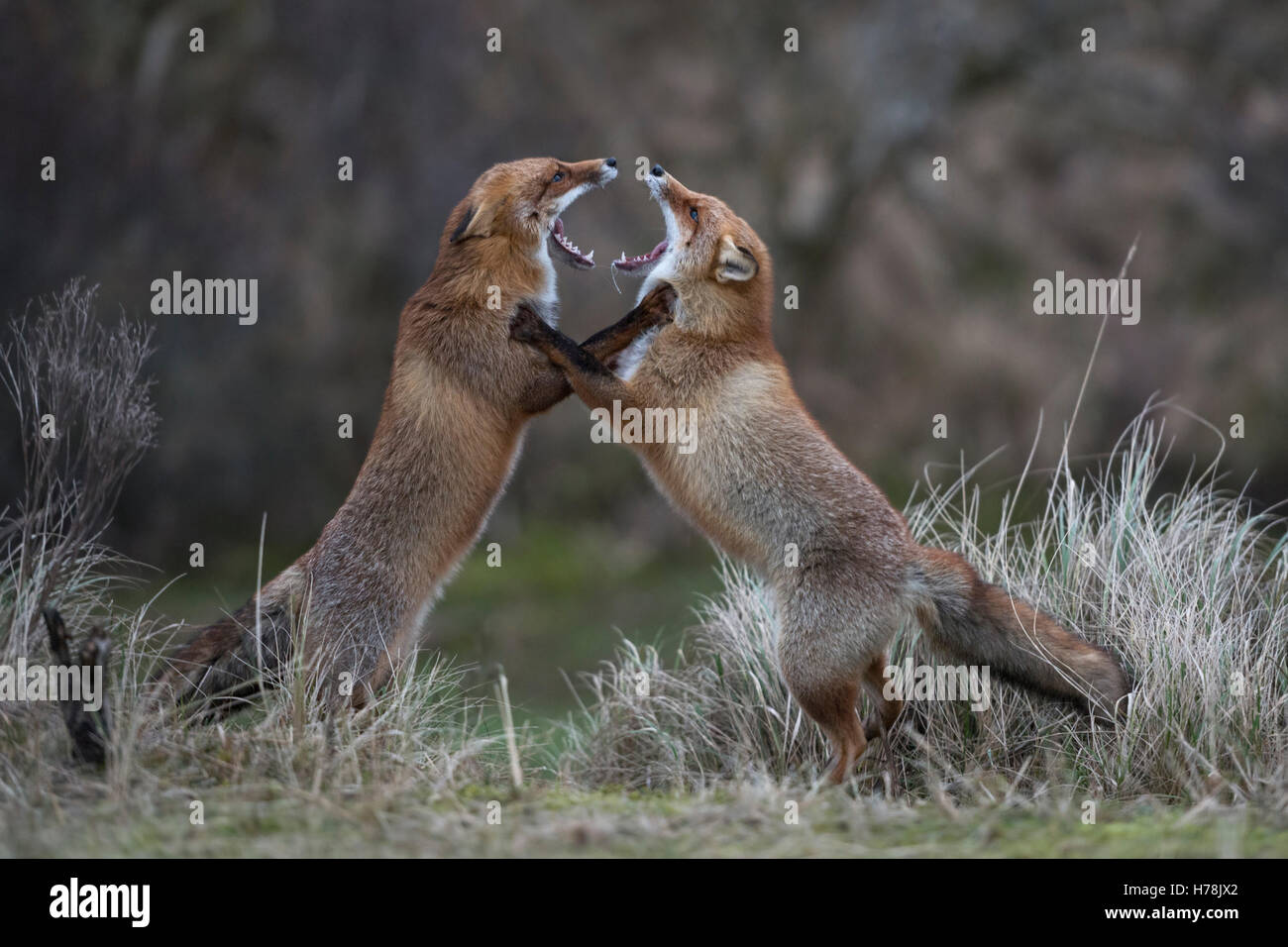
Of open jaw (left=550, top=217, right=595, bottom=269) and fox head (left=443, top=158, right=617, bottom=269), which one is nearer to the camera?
fox head (left=443, top=158, right=617, bottom=269)

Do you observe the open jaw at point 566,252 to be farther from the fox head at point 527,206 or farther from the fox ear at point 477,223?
the fox ear at point 477,223

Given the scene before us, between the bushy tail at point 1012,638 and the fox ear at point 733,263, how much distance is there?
2141 millimetres

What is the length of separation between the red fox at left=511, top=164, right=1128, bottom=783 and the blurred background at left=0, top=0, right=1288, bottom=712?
8.20 m

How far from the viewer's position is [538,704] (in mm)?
13805

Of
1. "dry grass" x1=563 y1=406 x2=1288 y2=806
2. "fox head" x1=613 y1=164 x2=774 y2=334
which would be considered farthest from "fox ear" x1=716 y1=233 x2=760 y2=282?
"dry grass" x1=563 y1=406 x2=1288 y2=806

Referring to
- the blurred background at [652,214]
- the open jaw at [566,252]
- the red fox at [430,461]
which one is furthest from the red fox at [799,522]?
the blurred background at [652,214]

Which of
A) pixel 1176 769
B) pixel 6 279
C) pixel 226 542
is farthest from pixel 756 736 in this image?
pixel 6 279

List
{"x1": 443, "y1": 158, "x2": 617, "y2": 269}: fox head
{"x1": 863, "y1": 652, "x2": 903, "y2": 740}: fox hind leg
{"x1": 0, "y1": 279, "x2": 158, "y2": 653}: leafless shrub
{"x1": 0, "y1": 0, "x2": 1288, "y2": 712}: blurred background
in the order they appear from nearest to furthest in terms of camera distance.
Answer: {"x1": 0, "y1": 279, "x2": 158, "y2": 653}: leafless shrub, {"x1": 863, "y1": 652, "x2": 903, "y2": 740}: fox hind leg, {"x1": 443, "y1": 158, "x2": 617, "y2": 269}: fox head, {"x1": 0, "y1": 0, "x2": 1288, "y2": 712}: blurred background

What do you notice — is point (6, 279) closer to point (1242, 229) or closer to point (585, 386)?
point (585, 386)

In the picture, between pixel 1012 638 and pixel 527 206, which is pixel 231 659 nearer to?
pixel 527 206

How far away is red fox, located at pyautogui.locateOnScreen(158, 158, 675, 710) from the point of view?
702 cm

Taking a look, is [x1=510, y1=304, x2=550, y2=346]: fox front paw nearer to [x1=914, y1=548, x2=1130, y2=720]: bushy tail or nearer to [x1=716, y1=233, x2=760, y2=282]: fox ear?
[x1=716, y1=233, x2=760, y2=282]: fox ear

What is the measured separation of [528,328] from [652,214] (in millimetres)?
12399

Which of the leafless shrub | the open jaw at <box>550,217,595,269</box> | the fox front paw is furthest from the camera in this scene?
the open jaw at <box>550,217,595,269</box>
